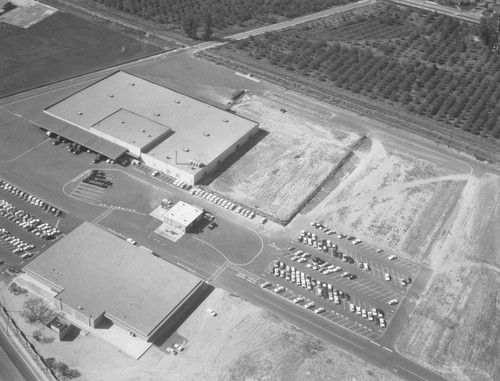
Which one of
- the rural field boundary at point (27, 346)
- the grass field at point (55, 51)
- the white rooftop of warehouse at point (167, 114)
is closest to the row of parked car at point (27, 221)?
the rural field boundary at point (27, 346)

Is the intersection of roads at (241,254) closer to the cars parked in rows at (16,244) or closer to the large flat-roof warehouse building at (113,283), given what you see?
the cars parked in rows at (16,244)

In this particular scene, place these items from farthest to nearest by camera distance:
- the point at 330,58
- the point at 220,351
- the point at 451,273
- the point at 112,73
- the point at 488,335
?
the point at 330,58
the point at 112,73
the point at 451,273
the point at 488,335
the point at 220,351

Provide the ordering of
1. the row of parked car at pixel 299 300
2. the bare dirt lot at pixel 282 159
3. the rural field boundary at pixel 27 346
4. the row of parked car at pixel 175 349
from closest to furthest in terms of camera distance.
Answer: the rural field boundary at pixel 27 346
the row of parked car at pixel 175 349
the row of parked car at pixel 299 300
the bare dirt lot at pixel 282 159

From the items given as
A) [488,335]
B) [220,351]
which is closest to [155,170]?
[220,351]

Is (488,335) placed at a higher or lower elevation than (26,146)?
lower

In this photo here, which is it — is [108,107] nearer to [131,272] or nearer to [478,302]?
[131,272]

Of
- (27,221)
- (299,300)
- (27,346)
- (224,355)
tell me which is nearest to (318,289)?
(299,300)
